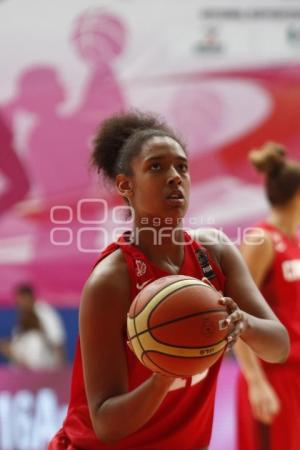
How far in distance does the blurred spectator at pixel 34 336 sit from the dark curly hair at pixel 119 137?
13.1 ft

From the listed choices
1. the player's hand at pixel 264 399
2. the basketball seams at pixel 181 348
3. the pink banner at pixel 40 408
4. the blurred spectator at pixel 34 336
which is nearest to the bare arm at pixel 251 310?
the basketball seams at pixel 181 348

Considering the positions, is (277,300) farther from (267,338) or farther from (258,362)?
(267,338)

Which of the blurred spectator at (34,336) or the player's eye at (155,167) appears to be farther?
the blurred spectator at (34,336)

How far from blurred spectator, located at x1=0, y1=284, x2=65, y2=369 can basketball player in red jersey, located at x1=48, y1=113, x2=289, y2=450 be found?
400 centimetres

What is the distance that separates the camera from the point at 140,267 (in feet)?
7.27

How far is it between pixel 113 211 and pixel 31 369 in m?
1.55

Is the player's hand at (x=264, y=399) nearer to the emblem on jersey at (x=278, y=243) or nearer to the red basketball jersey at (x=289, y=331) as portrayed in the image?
the red basketball jersey at (x=289, y=331)

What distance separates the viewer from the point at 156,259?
230 cm

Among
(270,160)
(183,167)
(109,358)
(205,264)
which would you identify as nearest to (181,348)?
(109,358)

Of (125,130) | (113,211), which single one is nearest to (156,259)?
(125,130)

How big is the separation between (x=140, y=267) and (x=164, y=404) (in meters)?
0.41

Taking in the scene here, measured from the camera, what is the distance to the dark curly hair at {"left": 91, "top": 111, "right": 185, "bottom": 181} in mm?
2385

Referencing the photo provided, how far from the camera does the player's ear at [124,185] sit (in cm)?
232

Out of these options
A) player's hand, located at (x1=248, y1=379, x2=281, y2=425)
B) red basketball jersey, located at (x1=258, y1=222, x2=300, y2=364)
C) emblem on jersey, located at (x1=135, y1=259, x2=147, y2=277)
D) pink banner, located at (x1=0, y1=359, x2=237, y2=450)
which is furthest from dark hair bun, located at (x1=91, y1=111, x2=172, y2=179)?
pink banner, located at (x1=0, y1=359, x2=237, y2=450)
